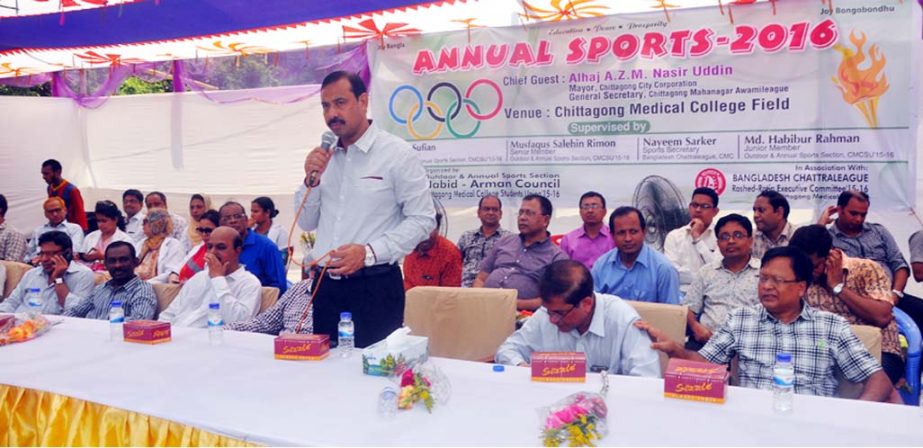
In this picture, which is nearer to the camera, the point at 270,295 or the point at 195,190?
the point at 270,295

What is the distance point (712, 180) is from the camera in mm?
4355

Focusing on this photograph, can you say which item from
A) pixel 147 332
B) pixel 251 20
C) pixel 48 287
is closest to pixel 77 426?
pixel 147 332

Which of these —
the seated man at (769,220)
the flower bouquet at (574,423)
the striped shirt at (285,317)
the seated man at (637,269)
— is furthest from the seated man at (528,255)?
the flower bouquet at (574,423)

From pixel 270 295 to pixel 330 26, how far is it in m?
2.29

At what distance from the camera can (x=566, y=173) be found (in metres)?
4.75

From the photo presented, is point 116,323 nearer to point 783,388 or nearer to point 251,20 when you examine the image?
point 783,388

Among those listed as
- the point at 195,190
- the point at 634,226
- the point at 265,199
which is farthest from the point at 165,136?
the point at 634,226

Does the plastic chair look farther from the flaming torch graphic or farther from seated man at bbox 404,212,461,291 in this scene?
seated man at bbox 404,212,461,291

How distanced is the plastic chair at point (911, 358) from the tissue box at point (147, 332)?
263 cm

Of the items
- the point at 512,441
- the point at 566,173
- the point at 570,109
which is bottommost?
the point at 512,441

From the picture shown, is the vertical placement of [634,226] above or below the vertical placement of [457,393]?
above

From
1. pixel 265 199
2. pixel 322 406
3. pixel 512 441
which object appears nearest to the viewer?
pixel 512 441

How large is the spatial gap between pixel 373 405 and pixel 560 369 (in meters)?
0.52

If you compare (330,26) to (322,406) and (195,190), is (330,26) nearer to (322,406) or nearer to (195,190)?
(195,190)
